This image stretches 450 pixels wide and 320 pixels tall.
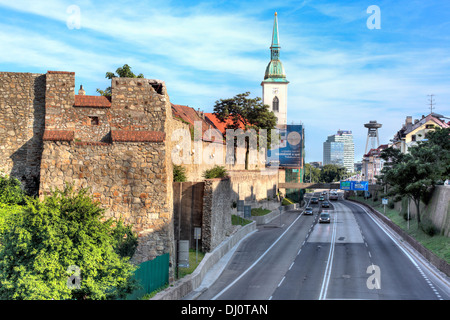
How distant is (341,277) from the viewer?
97.6ft

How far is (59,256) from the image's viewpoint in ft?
48.2

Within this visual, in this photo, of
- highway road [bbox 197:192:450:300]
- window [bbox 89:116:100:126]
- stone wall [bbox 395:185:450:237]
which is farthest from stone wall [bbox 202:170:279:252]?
stone wall [bbox 395:185:450:237]

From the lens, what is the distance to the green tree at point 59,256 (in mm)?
13812

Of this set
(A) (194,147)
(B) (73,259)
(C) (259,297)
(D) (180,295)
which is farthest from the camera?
(A) (194,147)

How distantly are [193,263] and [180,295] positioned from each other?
6736mm

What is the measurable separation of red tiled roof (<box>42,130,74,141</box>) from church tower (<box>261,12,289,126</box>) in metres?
114

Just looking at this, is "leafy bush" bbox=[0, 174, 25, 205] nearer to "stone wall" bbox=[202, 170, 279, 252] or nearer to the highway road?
the highway road

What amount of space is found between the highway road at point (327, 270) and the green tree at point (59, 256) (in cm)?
969

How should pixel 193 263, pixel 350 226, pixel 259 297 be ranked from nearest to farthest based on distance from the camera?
pixel 259 297 → pixel 193 263 → pixel 350 226

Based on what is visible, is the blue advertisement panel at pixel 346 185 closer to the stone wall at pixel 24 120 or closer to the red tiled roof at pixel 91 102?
the red tiled roof at pixel 91 102

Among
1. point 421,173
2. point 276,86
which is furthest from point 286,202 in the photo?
point 421,173

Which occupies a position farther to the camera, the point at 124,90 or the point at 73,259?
the point at 124,90

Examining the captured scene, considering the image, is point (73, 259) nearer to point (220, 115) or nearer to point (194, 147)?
point (194, 147)

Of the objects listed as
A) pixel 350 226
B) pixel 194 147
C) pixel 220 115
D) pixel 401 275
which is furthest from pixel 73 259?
pixel 220 115
